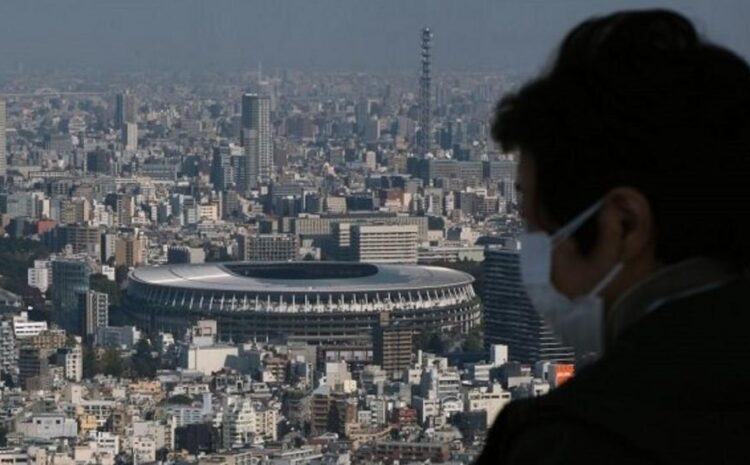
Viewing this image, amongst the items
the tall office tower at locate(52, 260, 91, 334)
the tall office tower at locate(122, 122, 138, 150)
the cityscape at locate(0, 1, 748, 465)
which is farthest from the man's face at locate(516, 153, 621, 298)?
the tall office tower at locate(122, 122, 138, 150)

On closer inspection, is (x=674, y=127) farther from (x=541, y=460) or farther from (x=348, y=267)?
(x=348, y=267)

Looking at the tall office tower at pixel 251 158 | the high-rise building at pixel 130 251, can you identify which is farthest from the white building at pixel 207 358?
the tall office tower at pixel 251 158

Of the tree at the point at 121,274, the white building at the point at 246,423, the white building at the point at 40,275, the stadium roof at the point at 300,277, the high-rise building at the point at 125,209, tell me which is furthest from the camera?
the high-rise building at the point at 125,209

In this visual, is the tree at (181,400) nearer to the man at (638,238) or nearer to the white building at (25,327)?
the white building at (25,327)

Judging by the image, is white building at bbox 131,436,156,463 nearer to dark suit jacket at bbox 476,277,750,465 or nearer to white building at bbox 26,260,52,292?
white building at bbox 26,260,52,292

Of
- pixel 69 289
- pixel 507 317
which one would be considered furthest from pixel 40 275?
pixel 507 317
